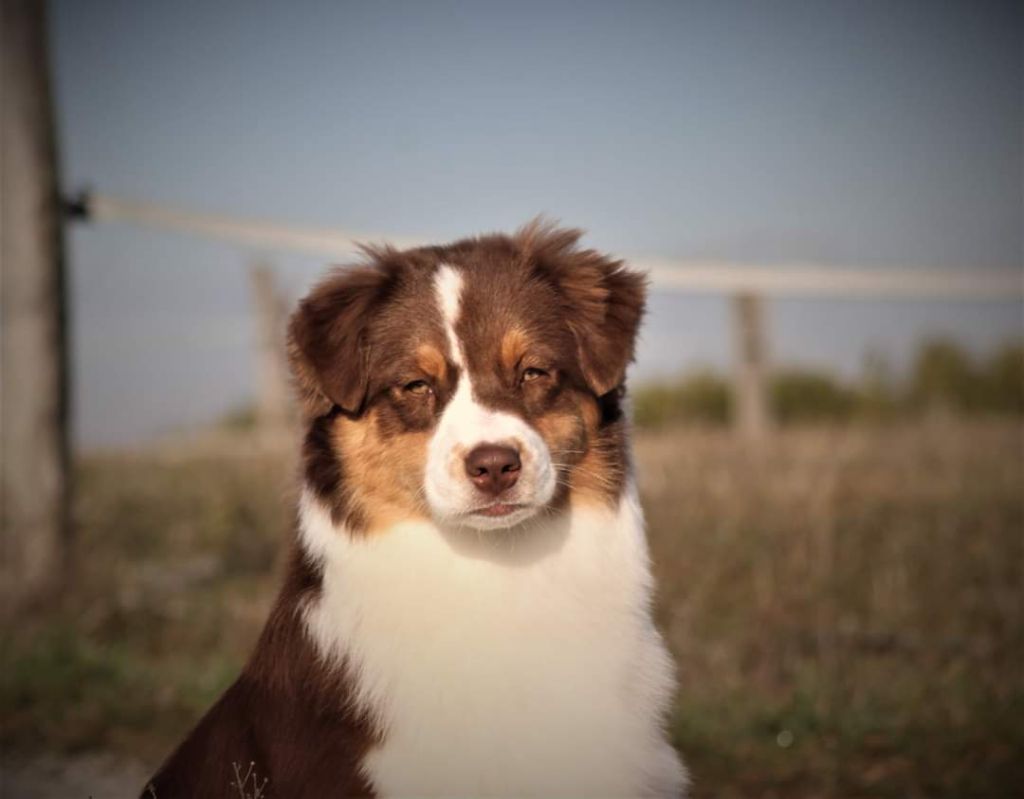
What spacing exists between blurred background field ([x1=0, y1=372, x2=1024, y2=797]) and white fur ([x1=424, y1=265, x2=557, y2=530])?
2.68 ft

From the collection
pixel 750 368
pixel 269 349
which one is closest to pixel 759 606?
pixel 750 368

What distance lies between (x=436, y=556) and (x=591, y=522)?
19.9 inches

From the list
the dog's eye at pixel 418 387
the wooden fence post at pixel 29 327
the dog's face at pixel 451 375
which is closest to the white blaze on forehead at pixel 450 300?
the dog's face at pixel 451 375

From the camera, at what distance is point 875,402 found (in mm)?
13742

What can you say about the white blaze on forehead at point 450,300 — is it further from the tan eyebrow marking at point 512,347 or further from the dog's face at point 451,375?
the tan eyebrow marking at point 512,347

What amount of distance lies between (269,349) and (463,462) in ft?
33.5

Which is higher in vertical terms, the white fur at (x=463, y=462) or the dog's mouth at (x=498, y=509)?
the white fur at (x=463, y=462)

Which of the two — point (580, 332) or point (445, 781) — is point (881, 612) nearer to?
Result: point (580, 332)

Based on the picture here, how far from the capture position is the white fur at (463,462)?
137 inches

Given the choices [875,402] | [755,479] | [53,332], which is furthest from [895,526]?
[53,332]

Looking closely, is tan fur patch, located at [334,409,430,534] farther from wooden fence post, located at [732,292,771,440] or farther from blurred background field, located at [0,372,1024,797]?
wooden fence post, located at [732,292,771,440]

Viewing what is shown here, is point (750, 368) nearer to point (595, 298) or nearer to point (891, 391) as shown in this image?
point (891, 391)

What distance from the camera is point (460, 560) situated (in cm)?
372

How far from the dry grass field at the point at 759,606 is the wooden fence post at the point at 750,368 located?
45 cm
